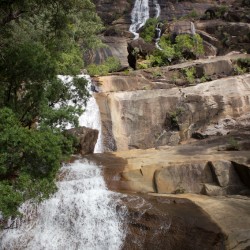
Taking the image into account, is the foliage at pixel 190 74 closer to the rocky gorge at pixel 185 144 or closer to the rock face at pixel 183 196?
the rocky gorge at pixel 185 144

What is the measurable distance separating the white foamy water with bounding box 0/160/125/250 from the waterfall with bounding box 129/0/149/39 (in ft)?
106

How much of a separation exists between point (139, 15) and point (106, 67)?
18328 mm

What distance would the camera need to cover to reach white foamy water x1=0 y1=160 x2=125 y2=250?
36.1 feet

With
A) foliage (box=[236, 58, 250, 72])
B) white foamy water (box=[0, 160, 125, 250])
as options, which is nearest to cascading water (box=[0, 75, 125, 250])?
white foamy water (box=[0, 160, 125, 250])

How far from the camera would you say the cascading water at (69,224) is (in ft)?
36.1

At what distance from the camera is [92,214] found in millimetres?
11695

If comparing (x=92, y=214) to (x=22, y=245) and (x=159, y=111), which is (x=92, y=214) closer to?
(x=22, y=245)

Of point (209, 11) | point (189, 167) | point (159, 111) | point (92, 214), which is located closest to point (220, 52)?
point (209, 11)

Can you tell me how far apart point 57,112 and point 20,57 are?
1915 millimetres

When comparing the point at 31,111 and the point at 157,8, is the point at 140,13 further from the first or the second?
the point at 31,111

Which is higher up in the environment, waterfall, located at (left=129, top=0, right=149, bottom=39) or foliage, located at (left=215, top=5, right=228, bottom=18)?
waterfall, located at (left=129, top=0, right=149, bottom=39)

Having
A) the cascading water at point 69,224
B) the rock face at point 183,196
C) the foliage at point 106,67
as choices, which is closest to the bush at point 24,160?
the cascading water at point 69,224

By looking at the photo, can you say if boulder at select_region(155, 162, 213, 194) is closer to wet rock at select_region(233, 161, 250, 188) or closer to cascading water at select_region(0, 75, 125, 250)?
wet rock at select_region(233, 161, 250, 188)

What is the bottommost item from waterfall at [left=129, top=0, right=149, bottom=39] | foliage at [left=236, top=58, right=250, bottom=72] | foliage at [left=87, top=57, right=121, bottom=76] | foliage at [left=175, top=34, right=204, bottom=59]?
foliage at [left=236, top=58, right=250, bottom=72]
